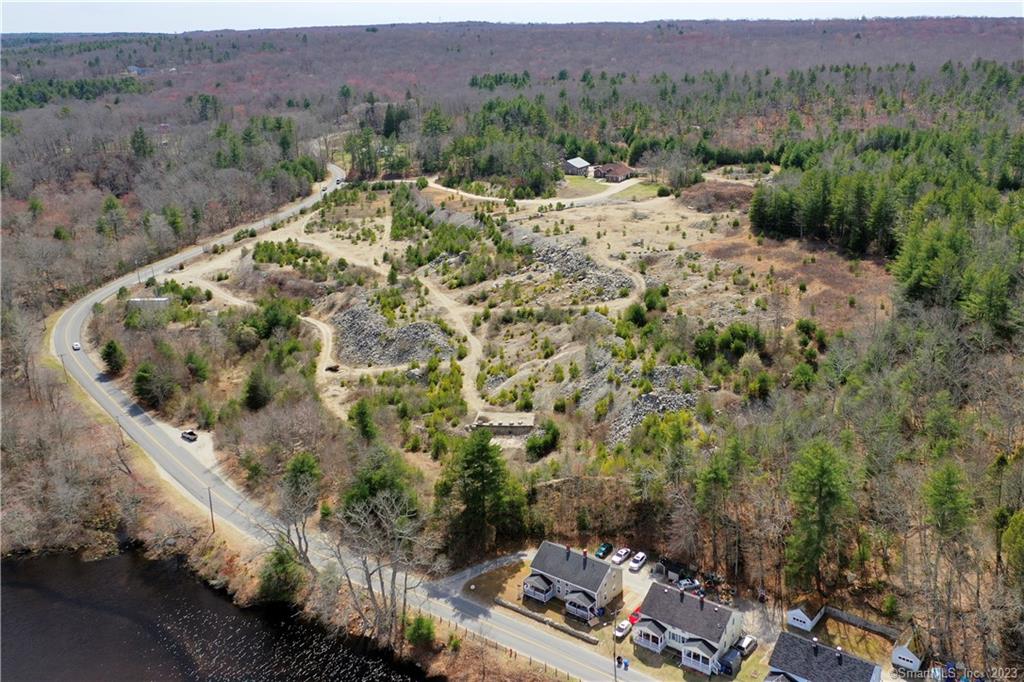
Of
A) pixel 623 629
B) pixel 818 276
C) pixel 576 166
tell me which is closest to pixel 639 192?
pixel 576 166

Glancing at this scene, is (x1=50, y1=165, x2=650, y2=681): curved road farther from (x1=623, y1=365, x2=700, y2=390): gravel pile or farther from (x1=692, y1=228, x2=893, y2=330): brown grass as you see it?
(x1=692, y1=228, x2=893, y2=330): brown grass

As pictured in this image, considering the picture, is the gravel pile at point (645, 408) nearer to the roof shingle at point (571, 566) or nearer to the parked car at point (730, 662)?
the roof shingle at point (571, 566)

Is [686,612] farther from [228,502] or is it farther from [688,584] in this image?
[228,502]

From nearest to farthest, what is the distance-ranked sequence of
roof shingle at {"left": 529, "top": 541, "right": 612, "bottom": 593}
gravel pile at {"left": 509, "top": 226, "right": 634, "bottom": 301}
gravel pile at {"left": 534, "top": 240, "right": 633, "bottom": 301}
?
roof shingle at {"left": 529, "top": 541, "right": 612, "bottom": 593}, gravel pile at {"left": 534, "top": 240, "right": 633, "bottom": 301}, gravel pile at {"left": 509, "top": 226, "right": 634, "bottom": 301}

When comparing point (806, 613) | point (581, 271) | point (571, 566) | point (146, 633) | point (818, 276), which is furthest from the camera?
point (581, 271)

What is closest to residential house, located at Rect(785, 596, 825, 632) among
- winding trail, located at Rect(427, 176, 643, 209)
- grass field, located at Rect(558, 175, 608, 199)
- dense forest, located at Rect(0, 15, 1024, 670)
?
dense forest, located at Rect(0, 15, 1024, 670)

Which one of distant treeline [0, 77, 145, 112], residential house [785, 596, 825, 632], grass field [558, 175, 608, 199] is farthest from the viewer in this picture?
distant treeline [0, 77, 145, 112]
